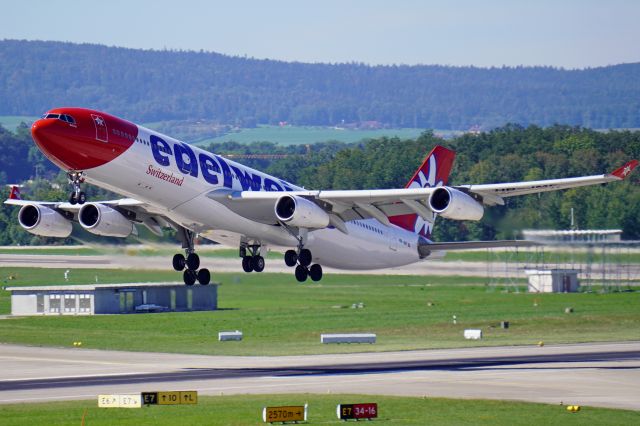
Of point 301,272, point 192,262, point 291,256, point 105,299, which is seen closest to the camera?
point 291,256

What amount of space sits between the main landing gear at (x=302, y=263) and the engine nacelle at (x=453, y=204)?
8.42 metres

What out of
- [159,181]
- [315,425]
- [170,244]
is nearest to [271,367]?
[170,244]

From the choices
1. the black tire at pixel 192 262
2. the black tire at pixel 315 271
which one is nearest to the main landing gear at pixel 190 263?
the black tire at pixel 192 262

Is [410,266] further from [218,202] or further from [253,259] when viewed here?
[218,202]

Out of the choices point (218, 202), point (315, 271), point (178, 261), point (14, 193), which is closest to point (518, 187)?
point (315, 271)

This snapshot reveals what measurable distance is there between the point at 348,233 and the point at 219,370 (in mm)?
10445

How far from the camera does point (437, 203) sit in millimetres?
56000

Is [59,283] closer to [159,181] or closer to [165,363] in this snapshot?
[165,363]

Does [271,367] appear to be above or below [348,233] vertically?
below

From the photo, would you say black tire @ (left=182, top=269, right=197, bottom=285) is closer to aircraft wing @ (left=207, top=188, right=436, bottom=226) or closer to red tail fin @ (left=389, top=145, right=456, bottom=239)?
aircraft wing @ (left=207, top=188, right=436, bottom=226)

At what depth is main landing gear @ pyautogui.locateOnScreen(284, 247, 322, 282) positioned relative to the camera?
61875 mm

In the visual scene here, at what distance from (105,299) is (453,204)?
52273mm

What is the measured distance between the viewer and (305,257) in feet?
203

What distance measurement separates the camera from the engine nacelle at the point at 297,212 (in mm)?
57844
